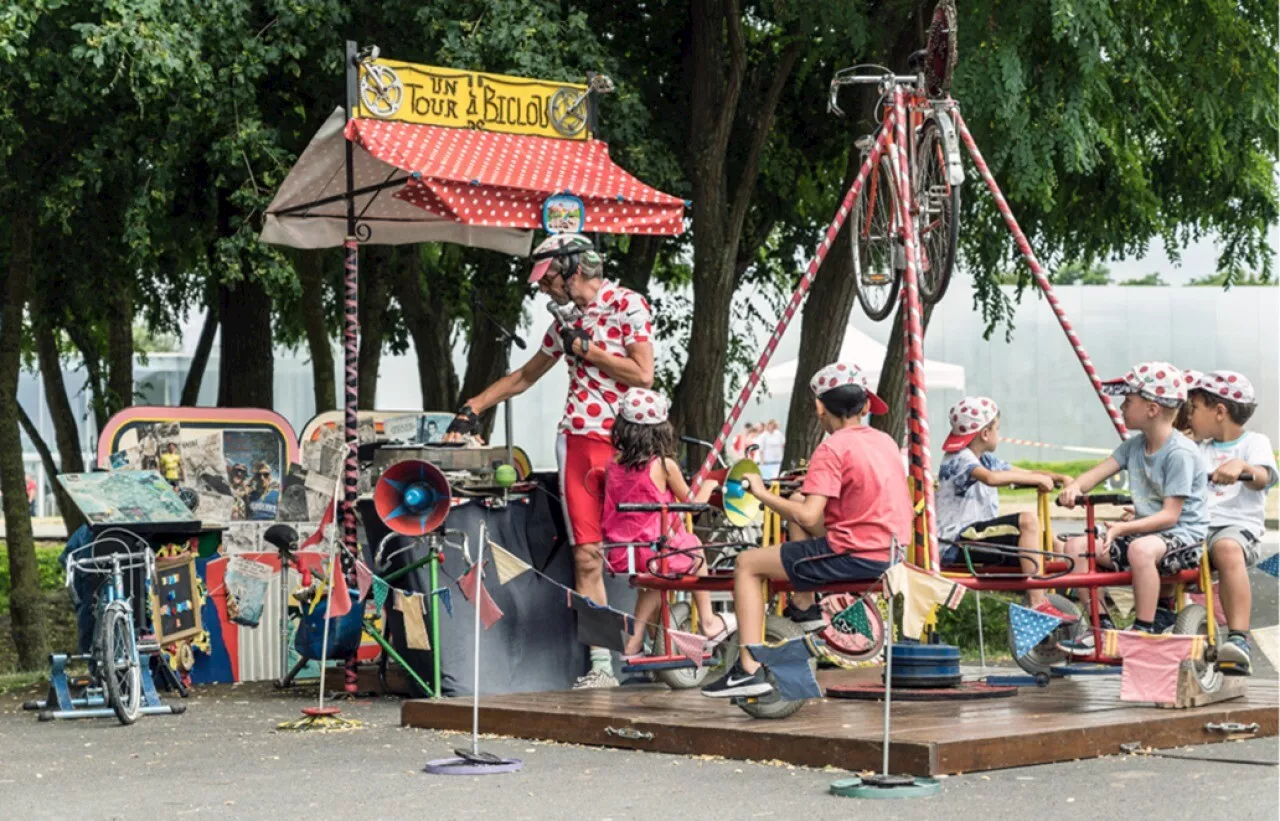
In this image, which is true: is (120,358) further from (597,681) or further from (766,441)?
(766,441)

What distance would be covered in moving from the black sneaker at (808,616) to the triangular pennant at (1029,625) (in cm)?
229

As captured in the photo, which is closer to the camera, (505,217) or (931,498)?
(931,498)

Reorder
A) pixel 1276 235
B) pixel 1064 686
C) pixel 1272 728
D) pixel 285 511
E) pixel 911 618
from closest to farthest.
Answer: pixel 911 618, pixel 1272 728, pixel 1064 686, pixel 285 511, pixel 1276 235

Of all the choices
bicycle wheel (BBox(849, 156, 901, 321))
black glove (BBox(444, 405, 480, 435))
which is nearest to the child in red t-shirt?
black glove (BBox(444, 405, 480, 435))

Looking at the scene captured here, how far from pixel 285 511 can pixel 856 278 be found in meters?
3.89

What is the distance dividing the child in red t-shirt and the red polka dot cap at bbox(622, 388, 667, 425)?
1525mm

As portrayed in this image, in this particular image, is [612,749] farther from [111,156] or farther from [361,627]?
[111,156]

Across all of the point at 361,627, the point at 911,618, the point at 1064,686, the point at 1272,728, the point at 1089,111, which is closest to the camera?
the point at 911,618

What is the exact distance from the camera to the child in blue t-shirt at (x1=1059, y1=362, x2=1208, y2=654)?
339 inches

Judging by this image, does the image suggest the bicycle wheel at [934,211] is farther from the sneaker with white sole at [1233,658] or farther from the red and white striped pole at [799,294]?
the sneaker with white sole at [1233,658]

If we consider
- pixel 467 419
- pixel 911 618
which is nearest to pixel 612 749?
pixel 911 618

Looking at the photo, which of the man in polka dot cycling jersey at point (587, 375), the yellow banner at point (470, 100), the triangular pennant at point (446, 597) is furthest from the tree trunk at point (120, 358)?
the man in polka dot cycling jersey at point (587, 375)

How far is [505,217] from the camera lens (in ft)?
35.7

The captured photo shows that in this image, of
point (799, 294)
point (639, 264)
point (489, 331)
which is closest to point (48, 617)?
point (489, 331)
